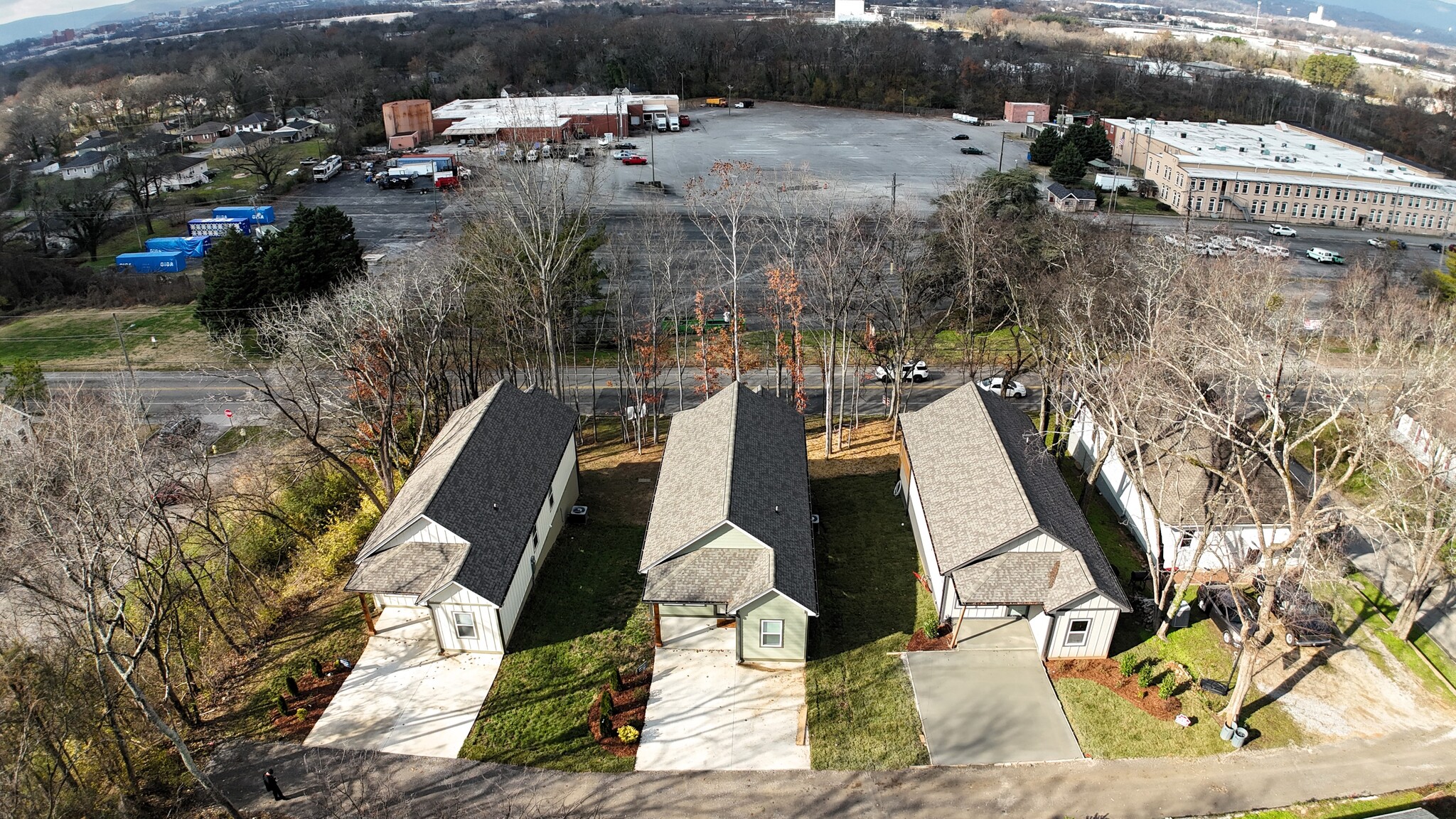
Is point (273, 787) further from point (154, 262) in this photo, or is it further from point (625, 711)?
point (154, 262)

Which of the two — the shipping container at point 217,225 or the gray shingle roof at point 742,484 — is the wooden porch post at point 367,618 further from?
the shipping container at point 217,225

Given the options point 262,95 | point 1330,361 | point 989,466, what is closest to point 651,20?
point 262,95

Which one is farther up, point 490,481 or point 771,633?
point 490,481

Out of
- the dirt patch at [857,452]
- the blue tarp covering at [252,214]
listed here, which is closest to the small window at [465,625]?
the dirt patch at [857,452]

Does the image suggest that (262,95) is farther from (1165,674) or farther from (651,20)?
(1165,674)

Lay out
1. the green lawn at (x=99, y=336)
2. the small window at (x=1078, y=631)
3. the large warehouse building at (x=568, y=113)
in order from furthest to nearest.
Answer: the large warehouse building at (x=568, y=113) → the green lawn at (x=99, y=336) → the small window at (x=1078, y=631)

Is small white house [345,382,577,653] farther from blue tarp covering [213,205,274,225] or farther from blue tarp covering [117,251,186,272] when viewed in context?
blue tarp covering [213,205,274,225]

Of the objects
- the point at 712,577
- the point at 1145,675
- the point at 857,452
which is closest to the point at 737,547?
the point at 712,577
